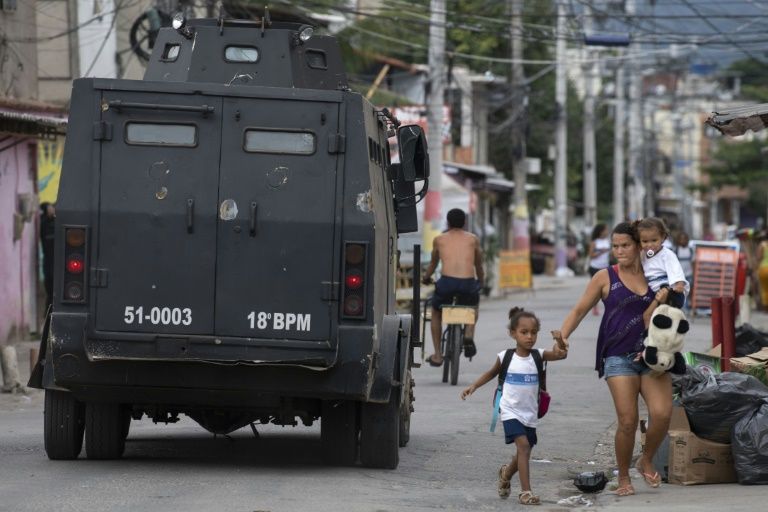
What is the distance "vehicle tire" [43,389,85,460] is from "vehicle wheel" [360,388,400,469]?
1949 mm

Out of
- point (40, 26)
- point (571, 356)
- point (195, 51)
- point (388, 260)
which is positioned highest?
point (40, 26)

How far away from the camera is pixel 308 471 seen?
10.2 m

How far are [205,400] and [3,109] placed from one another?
10583 mm

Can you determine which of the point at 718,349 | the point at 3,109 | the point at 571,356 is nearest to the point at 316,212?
the point at 718,349

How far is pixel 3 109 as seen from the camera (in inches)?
760

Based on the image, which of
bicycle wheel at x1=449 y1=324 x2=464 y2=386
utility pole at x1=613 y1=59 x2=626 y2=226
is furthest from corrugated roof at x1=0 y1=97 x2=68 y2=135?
utility pole at x1=613 y1=59 x2=626 y2=226

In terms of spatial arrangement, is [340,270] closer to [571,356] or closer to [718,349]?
[718,349]

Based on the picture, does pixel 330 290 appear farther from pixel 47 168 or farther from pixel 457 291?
pixel 47 168

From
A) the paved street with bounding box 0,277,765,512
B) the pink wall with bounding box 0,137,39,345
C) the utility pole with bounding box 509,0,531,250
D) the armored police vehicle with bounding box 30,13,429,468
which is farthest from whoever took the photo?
the utility pole with bounding box 509,0,531,250

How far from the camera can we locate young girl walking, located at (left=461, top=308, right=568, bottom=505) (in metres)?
9.20

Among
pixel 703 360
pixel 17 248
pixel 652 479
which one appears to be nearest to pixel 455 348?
pixel 703 360

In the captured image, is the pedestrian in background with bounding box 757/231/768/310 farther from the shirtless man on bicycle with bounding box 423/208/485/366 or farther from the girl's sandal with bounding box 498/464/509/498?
the girl's sandal with bounding box 498/464/509/498

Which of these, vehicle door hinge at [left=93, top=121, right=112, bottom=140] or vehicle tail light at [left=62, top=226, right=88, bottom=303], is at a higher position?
vehicle door hinge at [left=93, top=121, right=112, bottom=140]

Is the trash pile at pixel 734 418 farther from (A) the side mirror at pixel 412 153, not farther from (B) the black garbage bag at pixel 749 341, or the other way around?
(B) the black garbage bag at pixel 749 341
